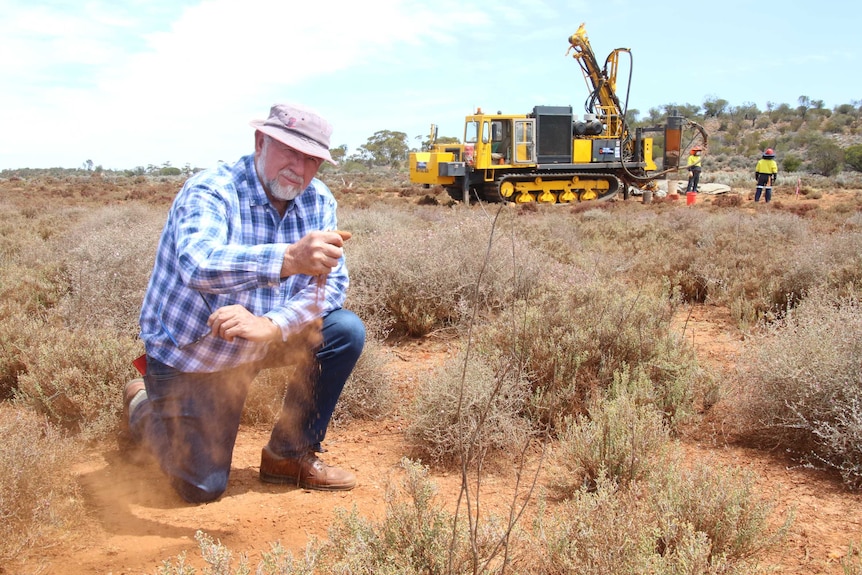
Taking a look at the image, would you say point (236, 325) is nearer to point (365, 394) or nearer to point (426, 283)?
point (365, 394)

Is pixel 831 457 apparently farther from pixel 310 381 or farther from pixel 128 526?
pixel 128 526

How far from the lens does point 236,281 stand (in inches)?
93.4

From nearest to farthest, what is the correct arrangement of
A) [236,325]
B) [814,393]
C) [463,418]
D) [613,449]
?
[236,325] < [613,449] < [814,393] < [463,418]

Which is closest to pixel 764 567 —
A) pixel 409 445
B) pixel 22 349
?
pixel 409 445

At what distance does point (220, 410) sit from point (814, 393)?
8.78ft

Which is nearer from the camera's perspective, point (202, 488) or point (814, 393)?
point (202, 488)

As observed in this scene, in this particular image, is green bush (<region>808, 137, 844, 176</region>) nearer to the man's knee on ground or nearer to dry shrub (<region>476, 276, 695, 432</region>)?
dry shrub (<region>476, 276, 695, 432</region>)

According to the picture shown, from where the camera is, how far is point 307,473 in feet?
9.82

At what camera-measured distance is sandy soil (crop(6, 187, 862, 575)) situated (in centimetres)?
236

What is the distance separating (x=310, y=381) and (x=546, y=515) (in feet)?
3.78

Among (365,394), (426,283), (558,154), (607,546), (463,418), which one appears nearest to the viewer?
(607,546)

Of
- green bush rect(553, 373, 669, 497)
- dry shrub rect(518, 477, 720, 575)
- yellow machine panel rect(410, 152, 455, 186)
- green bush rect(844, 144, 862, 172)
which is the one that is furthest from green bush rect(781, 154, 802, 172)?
dry shrub rect(518, 477, 720, 575)

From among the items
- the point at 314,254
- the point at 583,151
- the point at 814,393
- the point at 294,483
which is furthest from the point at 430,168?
the point at 314,254

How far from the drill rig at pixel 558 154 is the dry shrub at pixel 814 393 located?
15.4 m
